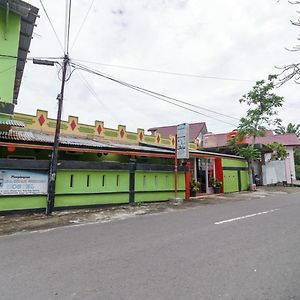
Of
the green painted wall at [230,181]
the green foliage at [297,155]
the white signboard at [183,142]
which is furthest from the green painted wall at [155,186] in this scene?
the green foliage at [297,155]

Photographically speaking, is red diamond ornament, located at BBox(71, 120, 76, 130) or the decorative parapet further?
red diamond ornament, located at BBox(71, 120, 76, 130)

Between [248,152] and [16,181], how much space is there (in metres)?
17.2

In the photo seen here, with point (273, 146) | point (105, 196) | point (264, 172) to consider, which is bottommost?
point (105, 196)

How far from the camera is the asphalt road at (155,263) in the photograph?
3.59 meters

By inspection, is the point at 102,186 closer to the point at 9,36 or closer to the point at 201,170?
the point at 9,36

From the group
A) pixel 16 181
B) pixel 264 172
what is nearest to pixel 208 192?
pixel 264 172

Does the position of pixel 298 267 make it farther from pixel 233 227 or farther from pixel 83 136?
pixel 83 136

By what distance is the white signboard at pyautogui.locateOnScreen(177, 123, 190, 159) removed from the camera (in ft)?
47.3

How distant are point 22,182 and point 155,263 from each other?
297 inches

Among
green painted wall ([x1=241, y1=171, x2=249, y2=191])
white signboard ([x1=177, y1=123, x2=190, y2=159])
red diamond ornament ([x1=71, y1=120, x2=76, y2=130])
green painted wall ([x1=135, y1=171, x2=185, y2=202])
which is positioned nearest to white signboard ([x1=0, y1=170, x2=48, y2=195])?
green painted wall ([x1=135, y1=171, x2=185, y2=202])

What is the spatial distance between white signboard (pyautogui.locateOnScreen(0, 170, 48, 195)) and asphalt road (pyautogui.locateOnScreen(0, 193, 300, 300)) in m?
3.39

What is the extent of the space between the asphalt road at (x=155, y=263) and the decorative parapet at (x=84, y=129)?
957 cm

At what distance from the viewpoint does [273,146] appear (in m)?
26.8

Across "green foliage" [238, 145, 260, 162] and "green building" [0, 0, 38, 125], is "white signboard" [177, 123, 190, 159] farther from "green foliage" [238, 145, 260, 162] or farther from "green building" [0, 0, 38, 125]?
"green foliage" [238, 145, 260, 162]
